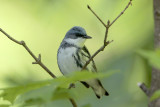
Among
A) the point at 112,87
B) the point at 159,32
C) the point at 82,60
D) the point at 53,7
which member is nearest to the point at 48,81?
the point at 159,32

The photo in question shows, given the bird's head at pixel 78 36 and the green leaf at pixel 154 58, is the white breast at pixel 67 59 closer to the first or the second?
the bird's head at pixel 78 36

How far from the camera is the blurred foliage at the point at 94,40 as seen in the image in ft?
7.80

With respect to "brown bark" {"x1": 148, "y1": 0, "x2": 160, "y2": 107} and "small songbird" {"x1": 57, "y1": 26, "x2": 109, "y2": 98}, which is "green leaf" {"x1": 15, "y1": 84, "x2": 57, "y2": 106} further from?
"small songbird" {"x1": 57, "y1": 26, "x2": 109, "y2": 98}

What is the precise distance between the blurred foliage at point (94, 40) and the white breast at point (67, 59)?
0.65 feet

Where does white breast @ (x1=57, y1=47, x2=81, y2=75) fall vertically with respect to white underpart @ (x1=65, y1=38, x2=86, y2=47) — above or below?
below

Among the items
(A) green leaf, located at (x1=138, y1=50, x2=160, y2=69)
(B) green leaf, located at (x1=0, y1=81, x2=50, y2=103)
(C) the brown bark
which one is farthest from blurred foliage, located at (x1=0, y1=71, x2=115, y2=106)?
(C) the brown bark

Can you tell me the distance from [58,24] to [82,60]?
1088 millimetres

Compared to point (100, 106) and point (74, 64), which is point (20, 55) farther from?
point (100, 106)

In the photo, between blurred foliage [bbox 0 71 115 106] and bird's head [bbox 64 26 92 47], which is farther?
bird's head [bbox 64 26 92 47]

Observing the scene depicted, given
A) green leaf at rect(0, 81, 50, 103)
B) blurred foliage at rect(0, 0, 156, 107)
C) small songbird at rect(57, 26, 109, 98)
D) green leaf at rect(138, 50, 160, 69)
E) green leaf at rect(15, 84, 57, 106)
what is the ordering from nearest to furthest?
green leaf at rect(138, 50, 160, 69) < green leaf at rect(15, 84, 57, 106) < green leaf at rect(0, 81, 50, 103) < blurred foliage at rect(0, 0, 156, 107) < small songbird at rect(57, 26, 109, 98)

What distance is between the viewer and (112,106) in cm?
225

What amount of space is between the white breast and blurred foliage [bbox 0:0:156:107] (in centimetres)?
20

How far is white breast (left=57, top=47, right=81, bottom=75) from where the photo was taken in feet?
8.59

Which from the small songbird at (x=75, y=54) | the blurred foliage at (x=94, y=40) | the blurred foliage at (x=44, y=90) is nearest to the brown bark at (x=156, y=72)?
the blurred foliage at (x=44, y=90)
